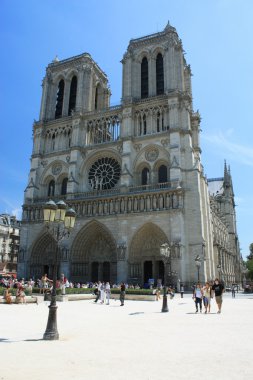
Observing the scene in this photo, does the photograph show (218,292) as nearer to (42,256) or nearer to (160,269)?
(160,269)

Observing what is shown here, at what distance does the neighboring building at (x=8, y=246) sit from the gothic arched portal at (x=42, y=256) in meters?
16.5

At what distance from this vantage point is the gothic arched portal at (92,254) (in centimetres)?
3391

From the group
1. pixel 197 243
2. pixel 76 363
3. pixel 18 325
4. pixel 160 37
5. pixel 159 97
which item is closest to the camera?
pixel 76 363

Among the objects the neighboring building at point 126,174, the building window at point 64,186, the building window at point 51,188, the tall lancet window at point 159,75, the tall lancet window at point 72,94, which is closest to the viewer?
the neighboring building at point 126,174

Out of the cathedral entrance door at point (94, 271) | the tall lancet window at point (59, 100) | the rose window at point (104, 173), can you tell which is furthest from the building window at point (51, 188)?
the cathedral entrance door at point (94, 271)

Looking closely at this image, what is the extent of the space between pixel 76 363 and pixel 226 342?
3.54 metres

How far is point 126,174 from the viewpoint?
33656mm

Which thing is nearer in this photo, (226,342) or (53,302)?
(226,342)

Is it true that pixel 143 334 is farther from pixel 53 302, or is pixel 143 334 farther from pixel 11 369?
pixel 11 369

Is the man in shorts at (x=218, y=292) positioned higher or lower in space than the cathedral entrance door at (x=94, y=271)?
lower

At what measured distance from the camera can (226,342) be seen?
720cm

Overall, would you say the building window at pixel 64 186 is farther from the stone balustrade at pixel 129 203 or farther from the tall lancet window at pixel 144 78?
the tall lancet window at pixel 144 78

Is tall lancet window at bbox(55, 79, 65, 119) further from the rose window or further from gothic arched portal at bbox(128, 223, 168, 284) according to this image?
gothic arched portal at bbox(128, 223, 168, 284)

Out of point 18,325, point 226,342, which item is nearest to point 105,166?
point 18,325
